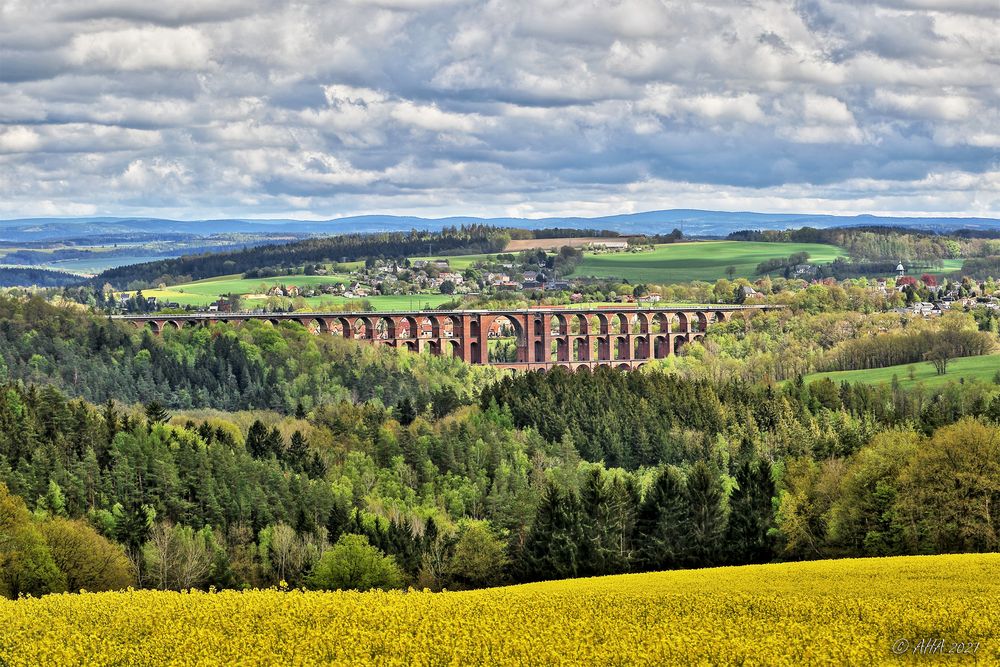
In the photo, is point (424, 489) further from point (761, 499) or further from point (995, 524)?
point (995, 524)

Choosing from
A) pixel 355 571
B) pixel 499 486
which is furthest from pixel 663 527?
pixel 499 486

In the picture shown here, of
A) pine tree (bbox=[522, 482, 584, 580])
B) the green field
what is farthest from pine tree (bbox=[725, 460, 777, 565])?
the green field

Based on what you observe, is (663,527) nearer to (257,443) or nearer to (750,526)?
(750,526)

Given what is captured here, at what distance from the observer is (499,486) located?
106688mm

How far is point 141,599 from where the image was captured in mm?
45719

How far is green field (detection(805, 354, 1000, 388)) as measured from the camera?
163875 millimetres

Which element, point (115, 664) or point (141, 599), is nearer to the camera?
point (115, 664)

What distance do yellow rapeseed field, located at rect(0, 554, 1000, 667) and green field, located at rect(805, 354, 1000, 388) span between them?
119 metres

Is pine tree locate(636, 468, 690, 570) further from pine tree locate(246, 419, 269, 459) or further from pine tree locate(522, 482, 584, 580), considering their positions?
pine tree locate(246, 419, 269, 459)

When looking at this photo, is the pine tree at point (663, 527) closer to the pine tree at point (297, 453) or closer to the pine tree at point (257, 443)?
the pine tree at point (297, 453)

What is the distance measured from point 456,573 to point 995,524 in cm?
2588

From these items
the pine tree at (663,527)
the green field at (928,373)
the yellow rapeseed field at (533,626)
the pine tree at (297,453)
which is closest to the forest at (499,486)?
the pine tree at (663,527)

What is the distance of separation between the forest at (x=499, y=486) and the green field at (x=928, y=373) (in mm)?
13225

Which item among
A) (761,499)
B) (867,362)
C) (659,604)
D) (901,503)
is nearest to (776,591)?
(659,604)
